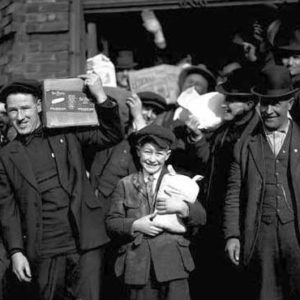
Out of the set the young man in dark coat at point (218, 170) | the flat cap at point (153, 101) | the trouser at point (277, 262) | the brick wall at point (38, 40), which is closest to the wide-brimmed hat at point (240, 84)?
the young man in dark coat at point (218, 170)

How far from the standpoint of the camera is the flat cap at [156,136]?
4883mm

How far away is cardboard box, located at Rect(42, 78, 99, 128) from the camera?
16.3ft

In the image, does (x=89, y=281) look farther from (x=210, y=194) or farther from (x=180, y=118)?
(x=180, y=118)

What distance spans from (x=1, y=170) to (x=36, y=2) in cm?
Answer: 269

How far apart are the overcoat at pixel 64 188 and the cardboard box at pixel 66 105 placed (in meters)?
0.10

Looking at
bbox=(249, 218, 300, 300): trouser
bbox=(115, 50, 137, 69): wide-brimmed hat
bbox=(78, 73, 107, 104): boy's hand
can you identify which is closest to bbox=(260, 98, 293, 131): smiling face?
bbox=(249, 218, 300, 300): trouser

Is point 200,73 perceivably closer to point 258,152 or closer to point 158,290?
point 258,152

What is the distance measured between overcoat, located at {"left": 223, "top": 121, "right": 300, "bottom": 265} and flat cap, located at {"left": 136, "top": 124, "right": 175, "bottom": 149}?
1.65 ft

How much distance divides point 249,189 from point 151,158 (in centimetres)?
75

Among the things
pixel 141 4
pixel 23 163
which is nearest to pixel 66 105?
pixel 23 163

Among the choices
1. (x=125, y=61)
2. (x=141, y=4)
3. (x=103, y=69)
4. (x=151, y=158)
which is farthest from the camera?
(x=125, y=61)

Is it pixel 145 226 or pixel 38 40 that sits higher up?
pixel 38 40

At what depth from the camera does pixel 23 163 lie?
15.8ft

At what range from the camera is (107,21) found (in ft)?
26.6
